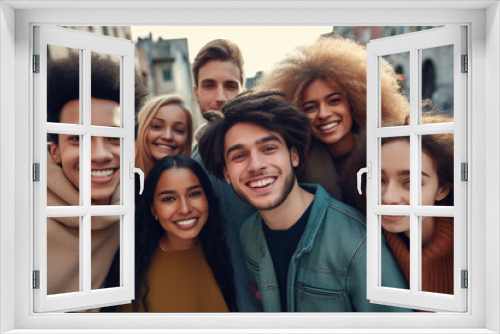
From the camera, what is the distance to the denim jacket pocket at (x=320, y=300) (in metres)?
3.46

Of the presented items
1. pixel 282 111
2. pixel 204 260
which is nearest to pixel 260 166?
pixel 282 111

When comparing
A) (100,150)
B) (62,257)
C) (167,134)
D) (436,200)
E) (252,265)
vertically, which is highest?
(167,134)

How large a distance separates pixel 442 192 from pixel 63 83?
269cm

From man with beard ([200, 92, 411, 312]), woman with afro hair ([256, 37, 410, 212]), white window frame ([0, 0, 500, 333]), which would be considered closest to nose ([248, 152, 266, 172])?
man with beard ([200, 92, 411, 312])

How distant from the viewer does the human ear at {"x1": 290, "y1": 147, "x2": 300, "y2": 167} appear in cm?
364

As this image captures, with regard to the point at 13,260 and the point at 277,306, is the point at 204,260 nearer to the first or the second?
the point at 277,306

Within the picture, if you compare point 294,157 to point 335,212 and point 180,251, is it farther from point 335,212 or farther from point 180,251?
point 180,251

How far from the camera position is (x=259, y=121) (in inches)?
141

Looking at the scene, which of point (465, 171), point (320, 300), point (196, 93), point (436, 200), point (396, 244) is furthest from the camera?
point (196, 93)

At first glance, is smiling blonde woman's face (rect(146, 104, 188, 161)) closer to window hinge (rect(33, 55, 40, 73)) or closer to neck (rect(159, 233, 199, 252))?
neck (rect(159, 233, 199, 252))

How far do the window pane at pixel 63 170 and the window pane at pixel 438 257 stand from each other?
7.94 ft

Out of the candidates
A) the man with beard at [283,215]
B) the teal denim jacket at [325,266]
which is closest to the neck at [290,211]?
the man with beard at [283,215]

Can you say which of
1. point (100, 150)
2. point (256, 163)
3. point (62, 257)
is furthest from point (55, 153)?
point (256, 163)

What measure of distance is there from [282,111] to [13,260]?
2.07m
